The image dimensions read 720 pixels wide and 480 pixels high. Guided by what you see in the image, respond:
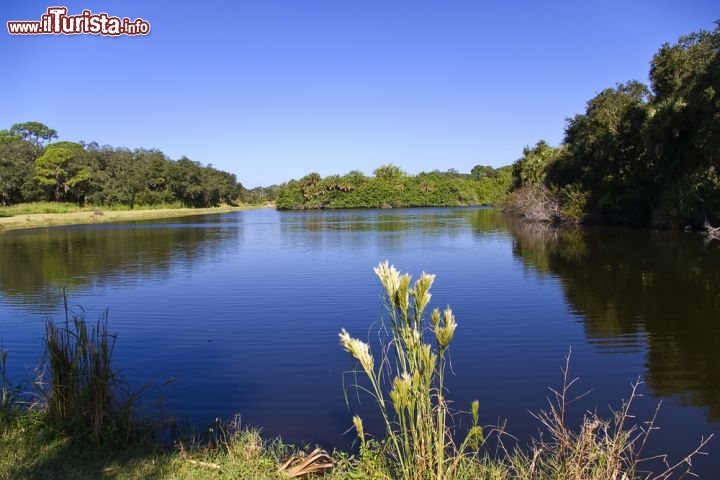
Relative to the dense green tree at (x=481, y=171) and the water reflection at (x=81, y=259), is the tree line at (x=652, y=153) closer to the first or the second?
the water reflection at (x=81, y=259)

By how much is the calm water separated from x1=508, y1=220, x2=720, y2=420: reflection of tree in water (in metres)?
0.05

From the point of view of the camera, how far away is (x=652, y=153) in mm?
27203

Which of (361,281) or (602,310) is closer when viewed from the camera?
(602,310)

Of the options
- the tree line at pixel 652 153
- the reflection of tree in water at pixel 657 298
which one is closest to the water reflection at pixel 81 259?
the reflection of tree in water at pixel 657 298

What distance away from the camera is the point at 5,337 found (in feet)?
29.8

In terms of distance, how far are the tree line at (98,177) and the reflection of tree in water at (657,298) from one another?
53629 mm

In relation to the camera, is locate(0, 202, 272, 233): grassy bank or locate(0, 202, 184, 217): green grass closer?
locate(0, 202, 272, 233): grassy bank

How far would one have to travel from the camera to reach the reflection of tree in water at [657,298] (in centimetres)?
689

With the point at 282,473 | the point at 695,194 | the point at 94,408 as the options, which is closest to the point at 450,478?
the point at 282,473

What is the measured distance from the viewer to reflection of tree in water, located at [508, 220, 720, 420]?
22.6 feet

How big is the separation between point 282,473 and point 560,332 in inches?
256

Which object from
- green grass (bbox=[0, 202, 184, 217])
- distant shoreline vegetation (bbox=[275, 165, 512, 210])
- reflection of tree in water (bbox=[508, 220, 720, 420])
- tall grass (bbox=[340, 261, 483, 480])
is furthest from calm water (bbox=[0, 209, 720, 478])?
distant shoreline vegetation (bbox=[275, 165, 512, 210])

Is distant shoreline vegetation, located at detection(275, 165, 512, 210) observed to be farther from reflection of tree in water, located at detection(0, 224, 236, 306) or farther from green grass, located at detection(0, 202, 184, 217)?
reflection of tree in water, located at detection(0, 224, 236, 306)

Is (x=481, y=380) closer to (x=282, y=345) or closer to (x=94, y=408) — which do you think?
(x=282, y=345)
